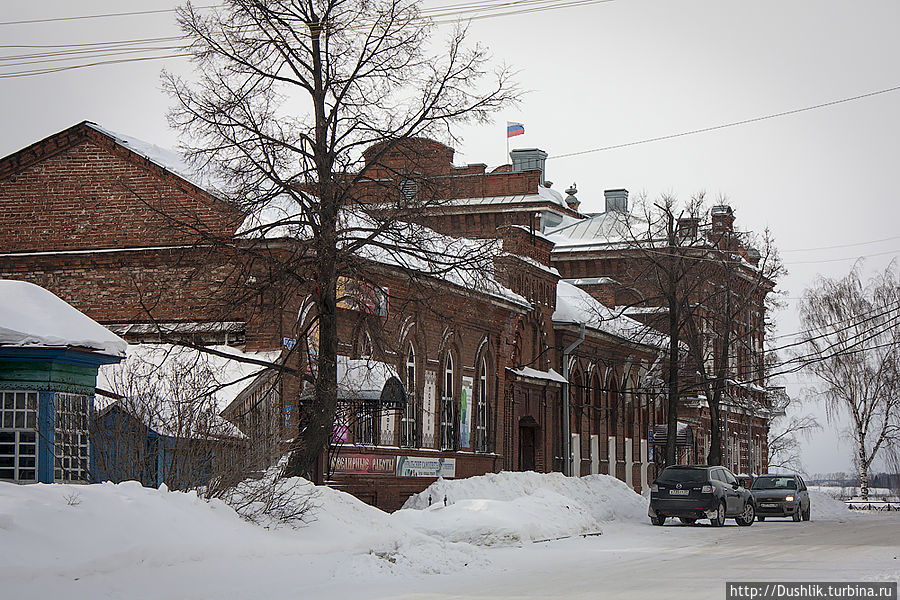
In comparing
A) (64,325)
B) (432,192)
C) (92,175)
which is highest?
(92,175)

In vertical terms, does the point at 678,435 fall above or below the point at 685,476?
above

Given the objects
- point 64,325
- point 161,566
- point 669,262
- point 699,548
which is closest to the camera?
point 161,566

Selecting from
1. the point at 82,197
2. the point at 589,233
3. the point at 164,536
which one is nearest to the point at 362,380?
the point at 82,197

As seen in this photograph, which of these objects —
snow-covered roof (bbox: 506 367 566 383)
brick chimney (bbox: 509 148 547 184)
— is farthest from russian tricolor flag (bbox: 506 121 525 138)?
snow-covered roof (bbox: 506 367 566 383)

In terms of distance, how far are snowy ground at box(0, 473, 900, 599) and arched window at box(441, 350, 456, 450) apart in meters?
8.98

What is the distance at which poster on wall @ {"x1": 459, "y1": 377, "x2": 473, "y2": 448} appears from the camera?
110 ft

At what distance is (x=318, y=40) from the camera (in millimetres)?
19922

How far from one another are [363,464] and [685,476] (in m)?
9.26

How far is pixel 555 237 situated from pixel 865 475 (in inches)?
855

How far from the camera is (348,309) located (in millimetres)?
21031

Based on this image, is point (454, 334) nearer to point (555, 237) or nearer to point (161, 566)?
point (161, 566)

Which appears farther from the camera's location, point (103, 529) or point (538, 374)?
point (538, 374)

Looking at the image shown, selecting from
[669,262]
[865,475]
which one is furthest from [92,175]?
[865,475]

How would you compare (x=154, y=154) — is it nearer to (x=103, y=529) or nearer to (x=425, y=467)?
(x=425, y=467)
